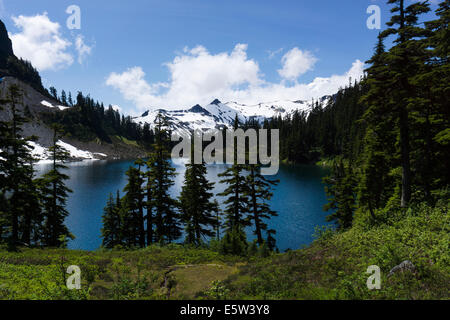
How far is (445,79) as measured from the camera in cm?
1376

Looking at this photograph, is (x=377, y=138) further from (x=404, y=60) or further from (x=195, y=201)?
(x=195, y=201)

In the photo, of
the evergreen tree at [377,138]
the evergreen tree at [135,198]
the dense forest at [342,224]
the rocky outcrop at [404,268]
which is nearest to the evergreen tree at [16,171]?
the dense forest at [342,224]

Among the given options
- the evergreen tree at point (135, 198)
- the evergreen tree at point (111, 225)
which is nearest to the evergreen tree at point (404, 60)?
the evergreen tree at point (135, 198)

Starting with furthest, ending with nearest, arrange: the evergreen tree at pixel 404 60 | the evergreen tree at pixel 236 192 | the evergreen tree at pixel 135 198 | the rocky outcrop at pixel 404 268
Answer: the evergreen tree at pixel 135 198, the evergreen tree at pixel 236 192, the evergreen tree at pixel 404 60, the rocky outcrop at pixel 404 268

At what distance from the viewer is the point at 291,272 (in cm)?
976

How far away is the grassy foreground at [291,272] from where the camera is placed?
6996 millimetres

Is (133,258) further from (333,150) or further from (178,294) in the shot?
(333,150)

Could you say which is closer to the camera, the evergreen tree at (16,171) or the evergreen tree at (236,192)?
the evergreen tree at (16,171)

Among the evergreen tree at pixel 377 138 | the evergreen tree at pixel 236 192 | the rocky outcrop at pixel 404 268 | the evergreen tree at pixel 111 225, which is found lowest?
the evergreen tree at pixel 111 225

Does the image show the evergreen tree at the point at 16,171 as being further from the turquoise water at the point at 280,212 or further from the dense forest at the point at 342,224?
the turquoise water at the point at 280,212

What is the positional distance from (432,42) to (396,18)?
2.64 metres

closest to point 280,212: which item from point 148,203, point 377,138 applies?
point 377,138

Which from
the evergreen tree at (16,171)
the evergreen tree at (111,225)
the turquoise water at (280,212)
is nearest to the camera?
the evergreen tree at (16,171)

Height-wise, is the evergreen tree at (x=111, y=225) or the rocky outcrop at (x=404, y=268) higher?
the rocky outcrop at (x=404, y=268)
